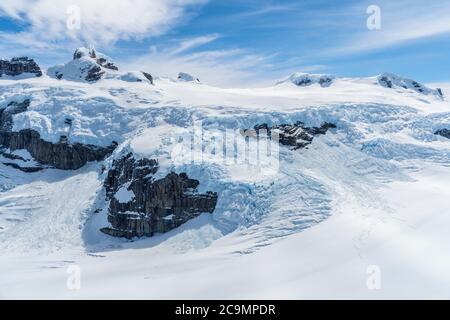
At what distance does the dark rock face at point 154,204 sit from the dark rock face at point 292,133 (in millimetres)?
17320

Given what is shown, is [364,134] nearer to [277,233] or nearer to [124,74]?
[277,233]

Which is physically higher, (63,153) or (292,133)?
(292,133)

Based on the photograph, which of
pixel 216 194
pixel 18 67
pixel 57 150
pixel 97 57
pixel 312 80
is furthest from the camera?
pixel 312 80

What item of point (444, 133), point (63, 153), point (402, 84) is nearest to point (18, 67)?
point (63, 153)

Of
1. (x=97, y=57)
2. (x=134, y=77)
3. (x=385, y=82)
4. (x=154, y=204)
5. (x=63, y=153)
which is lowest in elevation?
(x=154, y=204)

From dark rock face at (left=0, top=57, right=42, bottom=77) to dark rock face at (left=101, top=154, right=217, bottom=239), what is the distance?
61.1 metres

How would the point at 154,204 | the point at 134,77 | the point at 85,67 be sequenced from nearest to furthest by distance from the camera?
the point at 154,204, the point at 134,77, the point at 85,67

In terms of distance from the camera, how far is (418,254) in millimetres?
47031

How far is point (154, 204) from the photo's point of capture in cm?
6284

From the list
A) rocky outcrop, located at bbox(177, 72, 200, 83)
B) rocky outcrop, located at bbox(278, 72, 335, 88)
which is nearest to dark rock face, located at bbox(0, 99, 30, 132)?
rocky outcrop, located at bbox(177, 72, 200, 83)

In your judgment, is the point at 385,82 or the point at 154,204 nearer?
the point at 154,204

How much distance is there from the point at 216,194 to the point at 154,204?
8324 mm

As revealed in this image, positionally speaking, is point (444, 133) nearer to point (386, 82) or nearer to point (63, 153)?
point (386, 82)
